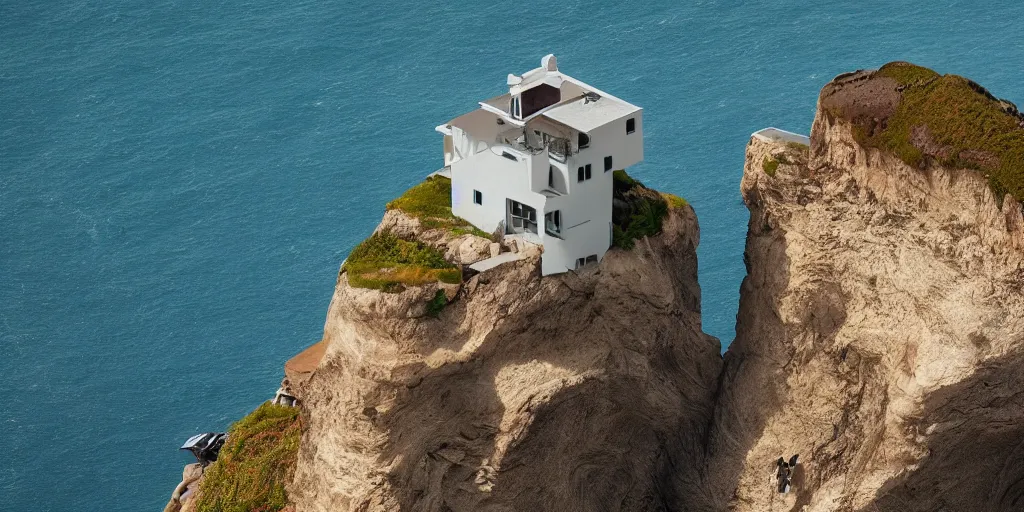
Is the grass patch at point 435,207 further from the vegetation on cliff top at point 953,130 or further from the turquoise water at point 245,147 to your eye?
the turquoise water at point 245,147

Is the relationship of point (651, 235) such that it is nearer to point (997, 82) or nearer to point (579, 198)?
point (579, 198)

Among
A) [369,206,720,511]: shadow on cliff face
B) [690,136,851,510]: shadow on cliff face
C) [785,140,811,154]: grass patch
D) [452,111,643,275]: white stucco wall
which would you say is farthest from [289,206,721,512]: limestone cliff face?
[785,140,811,154]: grass patch

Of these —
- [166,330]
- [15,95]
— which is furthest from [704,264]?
[15,95]

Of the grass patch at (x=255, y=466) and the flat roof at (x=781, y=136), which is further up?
the flat roof at (x=781, y=136)

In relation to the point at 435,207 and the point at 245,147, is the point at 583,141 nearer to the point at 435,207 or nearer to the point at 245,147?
the point at 435,207

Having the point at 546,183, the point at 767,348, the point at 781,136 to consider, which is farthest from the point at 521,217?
the point at 767,348

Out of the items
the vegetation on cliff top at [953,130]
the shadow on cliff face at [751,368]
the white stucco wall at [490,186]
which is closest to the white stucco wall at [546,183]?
the white stucco wall at [490,186]
